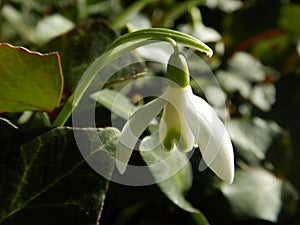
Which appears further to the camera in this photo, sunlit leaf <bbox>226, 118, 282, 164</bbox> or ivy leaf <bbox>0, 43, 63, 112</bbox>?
sunlit leaf <bbox>226, 118, 282, 164</bbox>

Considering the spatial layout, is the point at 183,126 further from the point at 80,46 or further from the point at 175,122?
the point at 80,46

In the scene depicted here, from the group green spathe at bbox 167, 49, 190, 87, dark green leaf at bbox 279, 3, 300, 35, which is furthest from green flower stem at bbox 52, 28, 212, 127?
dark green leaf at bbox 279, 3, 300, 35

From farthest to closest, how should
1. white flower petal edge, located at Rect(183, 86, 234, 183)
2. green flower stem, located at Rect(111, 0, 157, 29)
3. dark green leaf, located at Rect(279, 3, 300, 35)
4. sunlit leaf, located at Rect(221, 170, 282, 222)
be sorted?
dark green leaf, located at Rect(279, 3, 300, 35)
green flower stem, located at Rect(111, 0, 157, 29)
sunlit leaf, located at Rect(221, 170, 282, 222)
white flower petal edge, located at Rect(183, 86, 234, 183)

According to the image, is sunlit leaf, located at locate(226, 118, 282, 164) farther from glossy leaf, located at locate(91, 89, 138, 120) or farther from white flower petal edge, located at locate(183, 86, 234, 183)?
white flower petal edge, located at locate(183, 86, 234, 183)

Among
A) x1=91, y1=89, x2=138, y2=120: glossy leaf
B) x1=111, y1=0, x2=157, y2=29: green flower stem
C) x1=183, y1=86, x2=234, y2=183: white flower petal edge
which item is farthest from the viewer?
x1=111, y1=0, x2=157, y2=29: green flower stem

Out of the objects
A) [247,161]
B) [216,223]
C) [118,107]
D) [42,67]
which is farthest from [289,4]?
[42,67]

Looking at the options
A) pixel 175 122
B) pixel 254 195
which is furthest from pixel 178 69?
pixel 254 195

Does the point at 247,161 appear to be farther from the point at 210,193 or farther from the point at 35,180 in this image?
the point at 35,180

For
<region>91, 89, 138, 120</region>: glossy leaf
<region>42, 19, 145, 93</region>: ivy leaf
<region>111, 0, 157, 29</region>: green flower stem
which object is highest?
<region>42, 19, 145, 93</region>: ivy leaf
